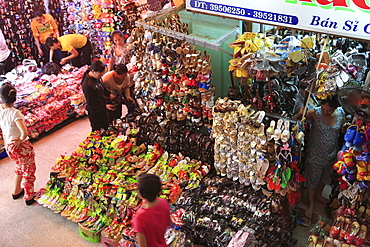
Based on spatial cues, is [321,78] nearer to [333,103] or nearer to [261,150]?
[333,103]

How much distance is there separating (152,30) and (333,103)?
213 cm

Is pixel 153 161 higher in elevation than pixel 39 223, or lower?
higher

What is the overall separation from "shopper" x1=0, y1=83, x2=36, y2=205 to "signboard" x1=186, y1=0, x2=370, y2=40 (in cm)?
253

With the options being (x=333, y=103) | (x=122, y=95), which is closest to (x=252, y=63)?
(x=333, y=103)

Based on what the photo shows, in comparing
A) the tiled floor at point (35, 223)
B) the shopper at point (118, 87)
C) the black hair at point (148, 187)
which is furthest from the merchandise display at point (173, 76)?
the tiled floor at point (35, 223)

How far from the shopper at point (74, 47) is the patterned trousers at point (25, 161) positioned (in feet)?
9.64

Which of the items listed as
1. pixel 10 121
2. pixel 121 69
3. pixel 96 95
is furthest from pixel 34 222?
pixel 121 69

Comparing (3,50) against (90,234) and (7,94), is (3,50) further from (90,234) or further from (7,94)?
(90,234)

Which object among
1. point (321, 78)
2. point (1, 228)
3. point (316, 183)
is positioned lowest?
point (1, 228)

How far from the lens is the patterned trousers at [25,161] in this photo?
466cm

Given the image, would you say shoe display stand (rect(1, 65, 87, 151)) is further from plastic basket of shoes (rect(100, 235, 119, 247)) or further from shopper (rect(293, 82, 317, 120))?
shopper (rect(293, 82, 317, 120))

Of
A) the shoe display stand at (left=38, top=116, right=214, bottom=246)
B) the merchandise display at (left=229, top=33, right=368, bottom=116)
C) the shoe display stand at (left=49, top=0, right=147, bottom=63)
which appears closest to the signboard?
the merchandise display at (left=229, top=33, right=368, bottom=116)

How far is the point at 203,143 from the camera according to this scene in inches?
171

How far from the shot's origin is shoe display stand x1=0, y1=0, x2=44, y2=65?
7.22 metres
